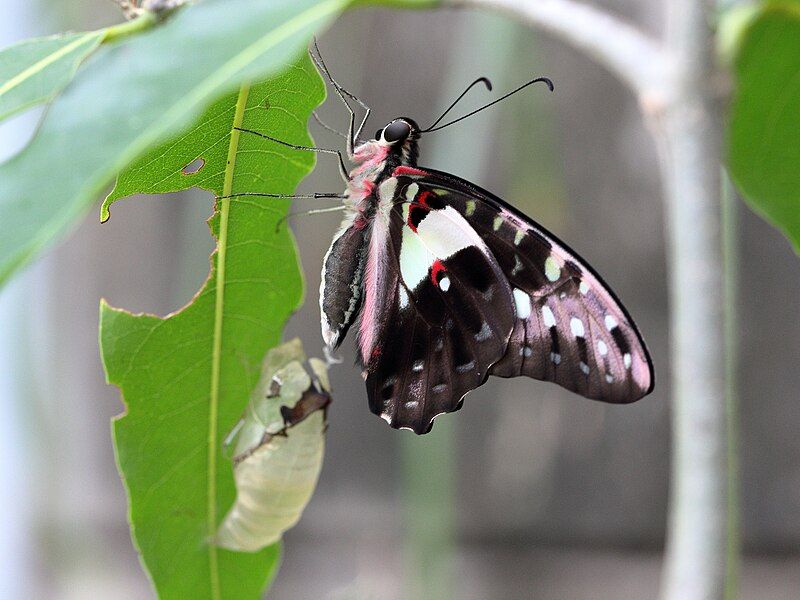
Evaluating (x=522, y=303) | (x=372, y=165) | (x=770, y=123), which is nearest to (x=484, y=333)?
(x=522, y=303)

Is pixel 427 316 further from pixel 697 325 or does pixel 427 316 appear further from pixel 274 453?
pixel 697 325

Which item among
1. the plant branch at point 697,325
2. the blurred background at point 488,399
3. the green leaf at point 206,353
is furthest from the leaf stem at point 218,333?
the blurred background at point 488,399

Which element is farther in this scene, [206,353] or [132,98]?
[206,353]

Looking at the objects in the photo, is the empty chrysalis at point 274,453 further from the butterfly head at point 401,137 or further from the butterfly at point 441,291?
the butterfly head at point 401,137

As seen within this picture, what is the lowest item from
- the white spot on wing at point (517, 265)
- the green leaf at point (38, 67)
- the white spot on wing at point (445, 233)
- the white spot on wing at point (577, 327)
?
the white spot on wing at point (577, 327)

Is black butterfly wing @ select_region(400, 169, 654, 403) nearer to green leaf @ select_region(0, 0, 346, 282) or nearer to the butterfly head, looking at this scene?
the butterfly head

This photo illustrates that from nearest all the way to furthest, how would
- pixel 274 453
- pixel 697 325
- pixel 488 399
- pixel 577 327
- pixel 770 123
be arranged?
pixel 697 325 → pixel 770 123 → pixel 577 327 → pixel 274 453 → pixel 488 399
